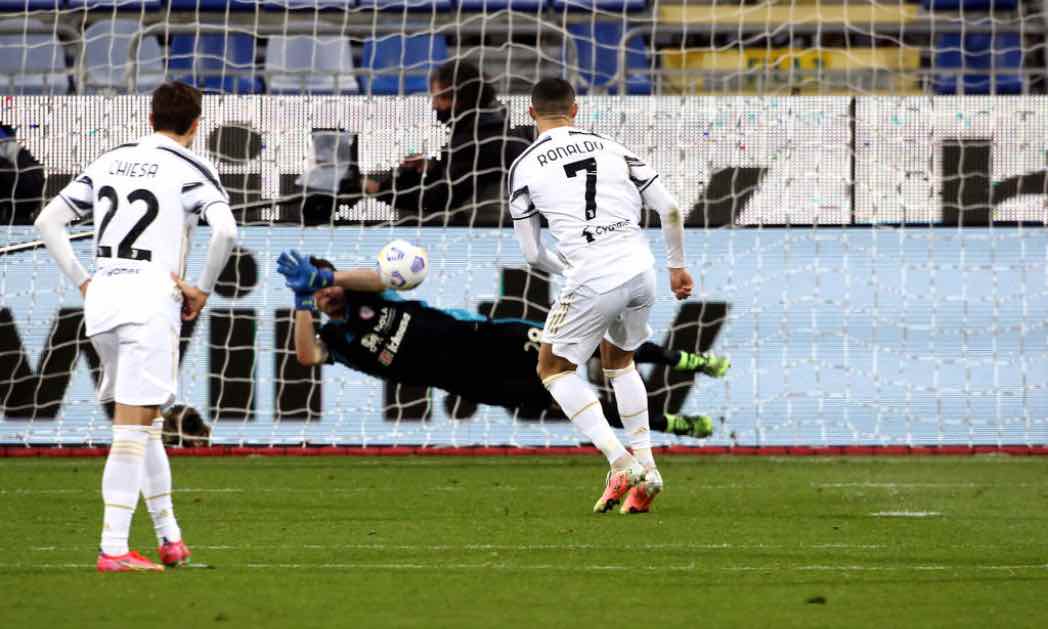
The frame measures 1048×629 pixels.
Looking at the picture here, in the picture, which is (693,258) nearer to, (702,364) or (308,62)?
(702,364)

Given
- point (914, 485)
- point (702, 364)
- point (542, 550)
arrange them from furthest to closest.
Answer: point (702, 364) → point (914, 485) → point (542, 550)

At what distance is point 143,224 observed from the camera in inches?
215

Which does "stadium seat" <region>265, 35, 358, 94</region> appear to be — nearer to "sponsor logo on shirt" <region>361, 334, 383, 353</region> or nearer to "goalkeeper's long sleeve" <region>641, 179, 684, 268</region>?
"sponsor logo on shirt" <region>361, 334, 383, 353</region>

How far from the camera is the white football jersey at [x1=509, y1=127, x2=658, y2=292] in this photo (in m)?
7.57

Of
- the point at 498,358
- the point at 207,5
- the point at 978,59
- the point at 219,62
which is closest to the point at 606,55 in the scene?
the point at 219,62

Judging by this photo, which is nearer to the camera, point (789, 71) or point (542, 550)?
point (542, 550)

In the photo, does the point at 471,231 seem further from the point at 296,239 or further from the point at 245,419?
the point at 245,419

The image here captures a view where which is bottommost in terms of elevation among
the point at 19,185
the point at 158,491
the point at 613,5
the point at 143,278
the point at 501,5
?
the point at 158,491

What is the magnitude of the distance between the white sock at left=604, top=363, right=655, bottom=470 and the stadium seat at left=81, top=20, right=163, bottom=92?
543 centimetres

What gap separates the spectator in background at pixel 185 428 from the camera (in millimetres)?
11258

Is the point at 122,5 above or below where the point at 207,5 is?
below

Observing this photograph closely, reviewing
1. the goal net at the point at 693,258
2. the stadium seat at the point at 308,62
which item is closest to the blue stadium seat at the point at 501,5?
the stadium seat at the point at 308,62

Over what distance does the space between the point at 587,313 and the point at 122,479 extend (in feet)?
9.14

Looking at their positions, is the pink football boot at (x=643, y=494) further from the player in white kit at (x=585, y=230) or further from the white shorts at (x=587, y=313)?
the white shorts at (x=587, y=313)
